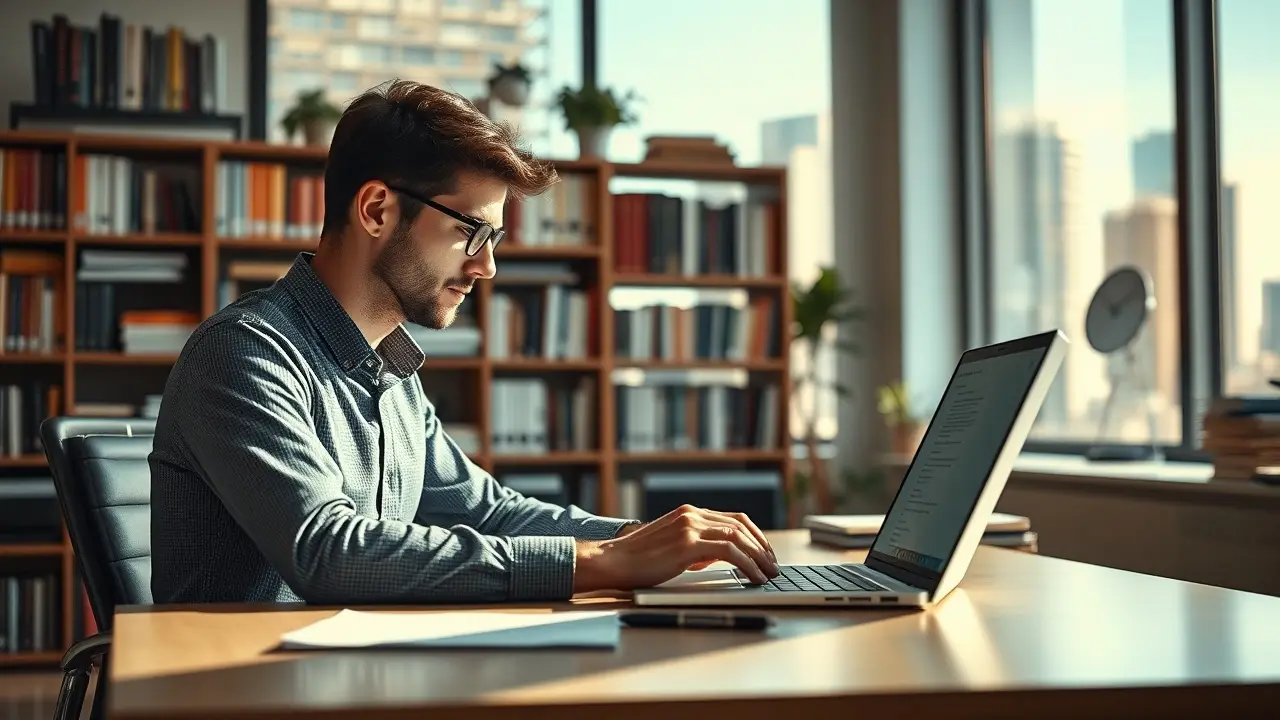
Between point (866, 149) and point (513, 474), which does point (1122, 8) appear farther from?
point (513, 474)

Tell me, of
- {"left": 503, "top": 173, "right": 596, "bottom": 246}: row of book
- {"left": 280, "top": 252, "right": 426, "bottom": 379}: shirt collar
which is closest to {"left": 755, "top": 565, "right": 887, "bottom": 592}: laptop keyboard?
{"left": 280, "top": 252, "right": 426, "bottom": 379}: shirt collar

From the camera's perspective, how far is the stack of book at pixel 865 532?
189cm

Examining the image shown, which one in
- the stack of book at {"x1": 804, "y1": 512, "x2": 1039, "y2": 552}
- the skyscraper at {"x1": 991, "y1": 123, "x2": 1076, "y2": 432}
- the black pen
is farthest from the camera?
the skyscraper at {"x1": 991, "y1": 123, "x2": 1076, "y2": 432}

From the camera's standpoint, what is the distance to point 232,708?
83 cm

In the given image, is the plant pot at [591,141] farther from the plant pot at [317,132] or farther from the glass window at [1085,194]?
the glass window at [1085,194]

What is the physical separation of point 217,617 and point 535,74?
375 cm

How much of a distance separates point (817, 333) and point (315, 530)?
3451 mm

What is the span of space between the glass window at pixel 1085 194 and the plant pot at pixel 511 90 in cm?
173

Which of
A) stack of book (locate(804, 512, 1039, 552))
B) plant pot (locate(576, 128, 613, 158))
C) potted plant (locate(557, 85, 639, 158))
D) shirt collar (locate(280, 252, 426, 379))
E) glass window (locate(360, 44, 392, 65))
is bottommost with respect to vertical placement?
stack of book (locate(804, 512, 1039, 552))

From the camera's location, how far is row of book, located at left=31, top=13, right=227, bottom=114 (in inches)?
159

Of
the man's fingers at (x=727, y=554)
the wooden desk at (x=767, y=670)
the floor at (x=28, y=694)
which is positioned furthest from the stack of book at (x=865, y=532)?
the floor at (x=28, y=694)

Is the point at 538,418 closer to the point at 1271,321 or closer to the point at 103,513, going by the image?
the point at 1271,321

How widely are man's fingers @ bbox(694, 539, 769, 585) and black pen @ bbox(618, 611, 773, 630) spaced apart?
165 millimetres

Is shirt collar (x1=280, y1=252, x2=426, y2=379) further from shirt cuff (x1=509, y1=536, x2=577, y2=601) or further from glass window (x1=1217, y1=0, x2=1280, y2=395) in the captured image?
glass window (x1=1217, y1=0, x2=1280, y2=395)
